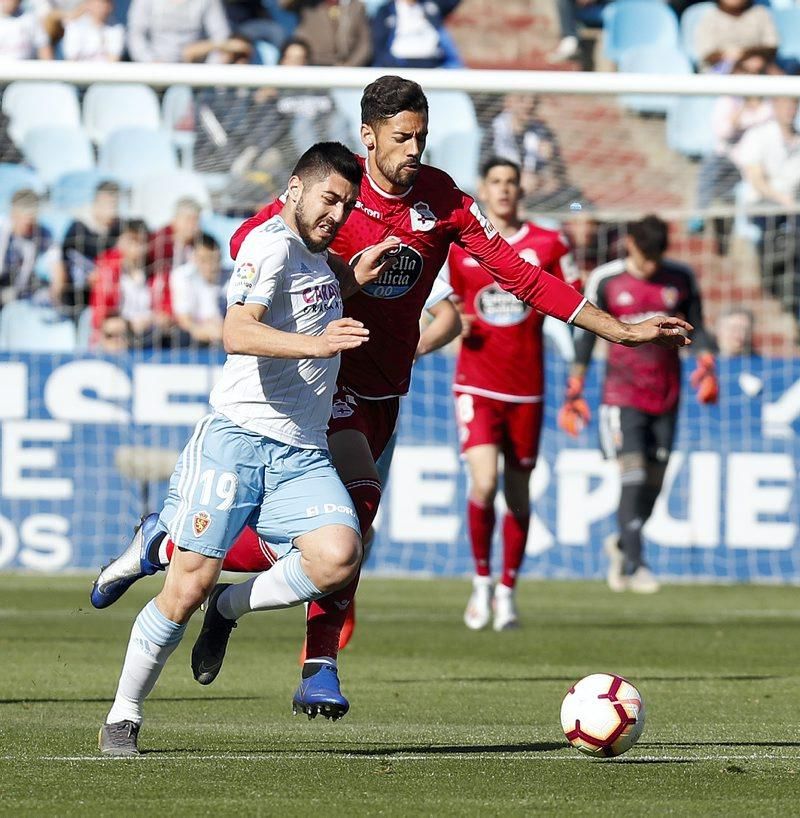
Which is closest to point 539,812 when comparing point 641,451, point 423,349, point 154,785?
point 154,785

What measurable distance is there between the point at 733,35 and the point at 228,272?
6938 mm

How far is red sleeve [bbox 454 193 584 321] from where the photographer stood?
6.64m

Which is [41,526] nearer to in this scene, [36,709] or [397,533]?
[397,533]

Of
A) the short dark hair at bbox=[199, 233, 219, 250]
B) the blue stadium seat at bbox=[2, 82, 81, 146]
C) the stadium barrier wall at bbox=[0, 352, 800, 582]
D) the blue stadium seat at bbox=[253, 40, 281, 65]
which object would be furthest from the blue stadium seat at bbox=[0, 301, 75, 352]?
→ the blue stadium seat at bbox=[253, 40, 281, 65]

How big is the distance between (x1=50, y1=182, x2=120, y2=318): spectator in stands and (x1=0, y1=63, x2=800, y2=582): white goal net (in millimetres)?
20

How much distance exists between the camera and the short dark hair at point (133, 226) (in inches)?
628

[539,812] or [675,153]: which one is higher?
[675,153]

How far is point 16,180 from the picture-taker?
16.7 metres

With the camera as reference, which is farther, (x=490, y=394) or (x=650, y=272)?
(x=650, y=272)

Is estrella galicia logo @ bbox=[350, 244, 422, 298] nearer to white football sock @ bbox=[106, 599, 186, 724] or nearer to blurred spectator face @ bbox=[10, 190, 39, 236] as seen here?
white football sock @ bbox=[106, 599, 186, 724]

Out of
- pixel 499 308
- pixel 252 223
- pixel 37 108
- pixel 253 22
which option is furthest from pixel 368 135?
pixel 253 22

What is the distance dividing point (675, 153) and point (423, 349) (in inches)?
391

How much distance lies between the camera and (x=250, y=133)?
1664 centimetres

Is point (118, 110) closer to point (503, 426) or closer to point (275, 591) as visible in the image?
point (503, 426)
